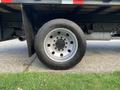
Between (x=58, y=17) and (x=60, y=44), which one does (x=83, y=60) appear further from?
(x=58, y=17)

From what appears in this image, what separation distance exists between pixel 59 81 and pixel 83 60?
194 centimetres

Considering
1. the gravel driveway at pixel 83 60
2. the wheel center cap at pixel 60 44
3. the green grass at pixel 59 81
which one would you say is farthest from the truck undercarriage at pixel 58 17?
the green grass at pixel 59 81

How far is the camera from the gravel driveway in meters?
6.86

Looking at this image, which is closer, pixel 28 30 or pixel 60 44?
pixel 28 30

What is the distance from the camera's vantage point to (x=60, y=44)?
6988 millimetres

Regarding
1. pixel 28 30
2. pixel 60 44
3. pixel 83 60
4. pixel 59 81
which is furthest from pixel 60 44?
pixel 59 81

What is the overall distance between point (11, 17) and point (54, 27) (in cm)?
153

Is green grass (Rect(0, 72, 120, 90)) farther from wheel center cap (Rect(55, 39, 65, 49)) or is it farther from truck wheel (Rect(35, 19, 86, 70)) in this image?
wheel center cap (Rect(55, 39, 65, 49))

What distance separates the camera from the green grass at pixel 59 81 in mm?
5453

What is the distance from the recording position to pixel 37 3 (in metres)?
6.71

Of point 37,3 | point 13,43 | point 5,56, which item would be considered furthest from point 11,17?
point 13,43

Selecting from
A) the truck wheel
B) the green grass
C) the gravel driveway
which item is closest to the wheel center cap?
the truck wheel

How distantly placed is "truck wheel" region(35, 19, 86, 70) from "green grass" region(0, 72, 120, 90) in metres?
0.59

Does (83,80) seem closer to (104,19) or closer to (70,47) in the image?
(70,47)
